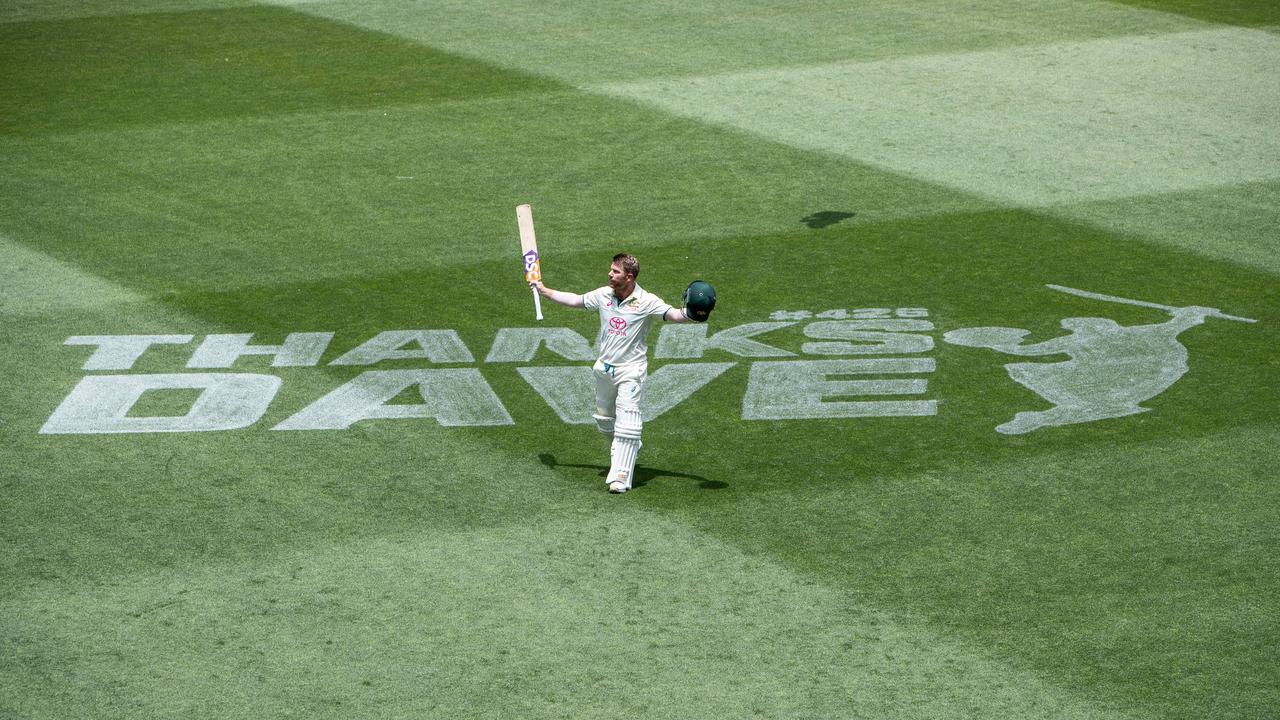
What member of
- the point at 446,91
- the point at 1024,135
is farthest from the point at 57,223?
the point at 1024,135

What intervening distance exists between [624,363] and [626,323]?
33cm

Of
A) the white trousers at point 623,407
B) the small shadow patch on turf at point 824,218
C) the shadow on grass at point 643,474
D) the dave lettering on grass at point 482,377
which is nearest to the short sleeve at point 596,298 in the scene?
the white trousers at point 623,407

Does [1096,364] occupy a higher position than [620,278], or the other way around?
[620,278]

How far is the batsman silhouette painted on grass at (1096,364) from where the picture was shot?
1450 centimetres

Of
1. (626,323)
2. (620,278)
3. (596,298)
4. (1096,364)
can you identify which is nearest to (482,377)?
(596,298)

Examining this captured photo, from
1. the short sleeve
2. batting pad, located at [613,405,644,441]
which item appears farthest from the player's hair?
batting pad, located at [613,405,644,441]

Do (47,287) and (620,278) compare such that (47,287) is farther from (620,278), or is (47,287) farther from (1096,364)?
(1096,364)

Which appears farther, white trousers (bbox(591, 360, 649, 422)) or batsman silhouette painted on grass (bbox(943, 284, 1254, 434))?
batsman silhouette painted on grass (bbox(943, 284, 1254, 434))

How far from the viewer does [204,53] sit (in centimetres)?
3016

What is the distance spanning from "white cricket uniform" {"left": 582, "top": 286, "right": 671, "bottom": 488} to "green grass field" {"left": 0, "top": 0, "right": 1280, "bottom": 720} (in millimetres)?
406

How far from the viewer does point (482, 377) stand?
15.6 meters

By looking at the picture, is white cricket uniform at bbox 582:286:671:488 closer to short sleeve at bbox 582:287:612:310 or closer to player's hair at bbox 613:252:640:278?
short sleeve at bbox 582:287:612:310

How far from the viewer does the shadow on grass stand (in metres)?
13.2

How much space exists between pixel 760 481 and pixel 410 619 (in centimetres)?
347
